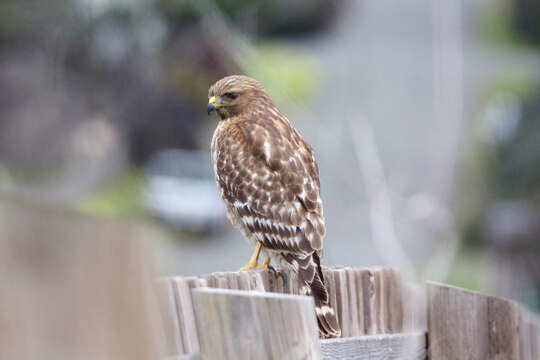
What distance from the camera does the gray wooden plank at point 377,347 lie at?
2.08 metres

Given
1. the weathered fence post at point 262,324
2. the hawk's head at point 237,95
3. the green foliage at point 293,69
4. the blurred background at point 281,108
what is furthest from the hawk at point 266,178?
the green foliage at point 293,69

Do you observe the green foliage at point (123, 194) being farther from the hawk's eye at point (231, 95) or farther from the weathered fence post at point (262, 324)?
the weathered fence post at point (262, 324)

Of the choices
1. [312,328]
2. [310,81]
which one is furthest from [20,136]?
[312,328]

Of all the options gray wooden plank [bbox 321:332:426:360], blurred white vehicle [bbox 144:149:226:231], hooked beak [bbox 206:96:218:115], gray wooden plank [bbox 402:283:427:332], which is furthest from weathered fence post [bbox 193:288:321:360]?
blurred white vehicle [bbox 144:149:226:231]

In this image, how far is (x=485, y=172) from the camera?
39.6ft

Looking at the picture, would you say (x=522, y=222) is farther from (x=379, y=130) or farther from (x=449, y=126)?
(x=379, y=130)

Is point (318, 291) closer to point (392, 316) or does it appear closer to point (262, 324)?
point (392, 316)

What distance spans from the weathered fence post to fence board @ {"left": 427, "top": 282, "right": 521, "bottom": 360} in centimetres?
81

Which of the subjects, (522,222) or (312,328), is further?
(522,222)

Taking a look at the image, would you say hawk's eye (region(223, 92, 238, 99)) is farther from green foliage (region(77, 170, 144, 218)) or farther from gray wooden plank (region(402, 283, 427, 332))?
Answer: green foliage (region(77, 170, 144, 218))

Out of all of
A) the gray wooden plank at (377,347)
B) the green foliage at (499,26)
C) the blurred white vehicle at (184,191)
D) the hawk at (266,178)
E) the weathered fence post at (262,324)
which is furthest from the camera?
the green foliage at (499,26)

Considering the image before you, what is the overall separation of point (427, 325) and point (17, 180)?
25.1ft

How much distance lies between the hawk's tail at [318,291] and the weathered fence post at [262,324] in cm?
79

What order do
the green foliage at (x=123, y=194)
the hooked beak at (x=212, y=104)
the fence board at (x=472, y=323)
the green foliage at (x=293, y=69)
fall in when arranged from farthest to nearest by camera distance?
the green foliage at (x=293, y=69) < the green foliage at (x=123, y=194) < the hooked beak at (x=212, y=104) < the fence board at (x=472, y=323)
